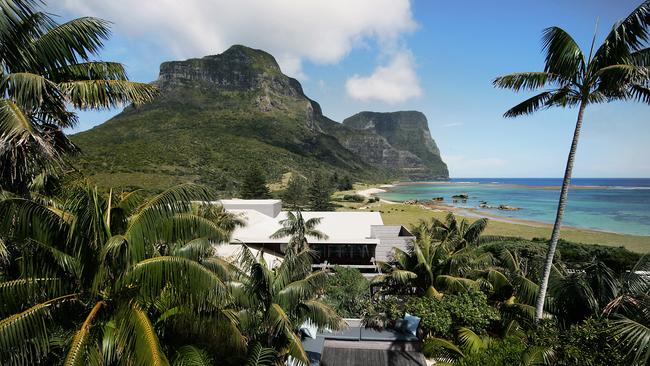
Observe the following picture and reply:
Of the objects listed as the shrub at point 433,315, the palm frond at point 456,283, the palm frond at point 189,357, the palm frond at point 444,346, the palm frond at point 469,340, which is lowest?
the palm frond at point 444,346

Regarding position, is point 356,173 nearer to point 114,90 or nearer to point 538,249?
point 538,249

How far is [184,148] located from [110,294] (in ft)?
232

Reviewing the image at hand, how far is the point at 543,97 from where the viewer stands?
823 centimetres

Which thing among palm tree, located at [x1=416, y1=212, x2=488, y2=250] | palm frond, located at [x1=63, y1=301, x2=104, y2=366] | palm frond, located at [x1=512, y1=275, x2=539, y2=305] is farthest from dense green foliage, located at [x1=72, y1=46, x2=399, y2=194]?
palm frond, located at [x1=512, y1=275, x2=539, y2=305]

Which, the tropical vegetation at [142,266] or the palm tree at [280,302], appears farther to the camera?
the palm tree at [280,302]

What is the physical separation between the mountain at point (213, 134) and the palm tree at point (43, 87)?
66.2 ft

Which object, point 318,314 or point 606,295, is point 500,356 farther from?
point 318,314

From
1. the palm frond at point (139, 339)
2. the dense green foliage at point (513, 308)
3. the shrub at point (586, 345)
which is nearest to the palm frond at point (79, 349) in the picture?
the palm frond at point (139, 339)

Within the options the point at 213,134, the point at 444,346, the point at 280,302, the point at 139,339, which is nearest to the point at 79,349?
the point at 139,339

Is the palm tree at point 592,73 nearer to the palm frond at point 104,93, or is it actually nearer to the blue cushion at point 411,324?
the blue cushion at point 411,324

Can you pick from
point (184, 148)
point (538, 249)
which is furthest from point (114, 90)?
point (184, 148)

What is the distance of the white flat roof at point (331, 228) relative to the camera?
19.0m

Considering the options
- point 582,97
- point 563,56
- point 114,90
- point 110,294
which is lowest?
point 110,294

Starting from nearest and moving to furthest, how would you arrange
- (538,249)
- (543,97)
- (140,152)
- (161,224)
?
(161,224) < (543,97) < (538,249) < (140,152)
